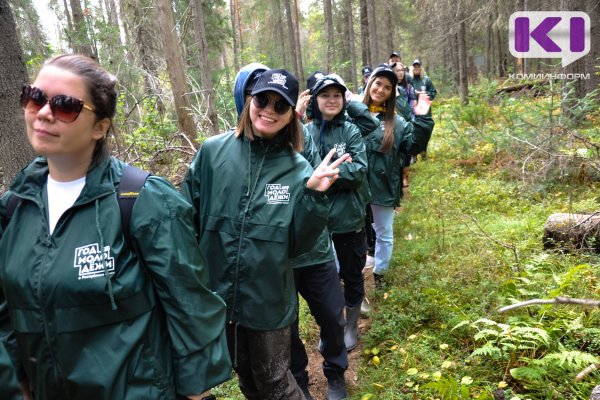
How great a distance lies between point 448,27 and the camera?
57.0 ft

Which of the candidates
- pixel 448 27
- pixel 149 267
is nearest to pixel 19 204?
pixel 149 267

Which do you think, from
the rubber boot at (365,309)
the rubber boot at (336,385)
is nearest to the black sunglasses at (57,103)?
the rubber boot at (336,385)

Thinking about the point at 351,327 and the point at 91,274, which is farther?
the point at 351,327

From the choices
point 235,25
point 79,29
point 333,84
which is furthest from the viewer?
point 235,25

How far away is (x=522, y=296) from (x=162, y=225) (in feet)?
11.9

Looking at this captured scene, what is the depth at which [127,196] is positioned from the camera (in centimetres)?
166

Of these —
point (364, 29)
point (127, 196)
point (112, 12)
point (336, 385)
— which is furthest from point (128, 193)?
point (364, 29)

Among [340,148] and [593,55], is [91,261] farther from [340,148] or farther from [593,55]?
[593,55]

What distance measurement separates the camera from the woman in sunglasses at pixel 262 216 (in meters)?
2.42

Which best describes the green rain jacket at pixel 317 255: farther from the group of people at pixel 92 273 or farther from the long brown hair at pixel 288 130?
the group of people at pixel 92 273

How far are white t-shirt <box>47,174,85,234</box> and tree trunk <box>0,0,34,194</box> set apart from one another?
3190mm

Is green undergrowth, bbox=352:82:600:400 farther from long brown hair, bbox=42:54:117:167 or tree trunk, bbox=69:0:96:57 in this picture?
tree trunk, bbox=69:0:96:57

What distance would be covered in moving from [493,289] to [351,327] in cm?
151

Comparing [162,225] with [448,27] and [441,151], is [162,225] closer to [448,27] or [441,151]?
[441,151]
